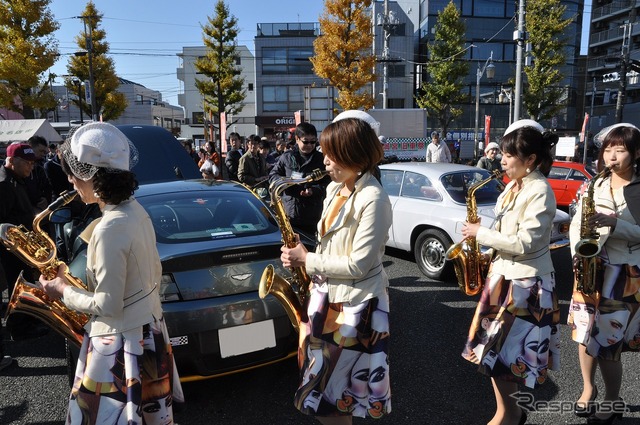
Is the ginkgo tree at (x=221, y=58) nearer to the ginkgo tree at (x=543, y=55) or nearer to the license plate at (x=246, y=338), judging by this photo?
the ginkgo tree at (x=543, y=55)

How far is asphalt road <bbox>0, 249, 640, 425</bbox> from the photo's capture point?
2.79 metres

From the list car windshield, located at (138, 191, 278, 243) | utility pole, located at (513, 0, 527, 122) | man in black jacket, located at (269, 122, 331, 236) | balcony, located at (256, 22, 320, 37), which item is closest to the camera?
car windshield, located at (138, 191, 278, 243)

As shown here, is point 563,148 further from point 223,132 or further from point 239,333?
point 239,333

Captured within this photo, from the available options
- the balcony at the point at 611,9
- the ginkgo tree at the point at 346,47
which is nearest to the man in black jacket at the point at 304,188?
the ginkgo tree at the point at 346,47

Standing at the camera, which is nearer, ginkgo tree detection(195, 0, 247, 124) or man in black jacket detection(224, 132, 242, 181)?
man in black jacket detection(224, 132, 242, 181)

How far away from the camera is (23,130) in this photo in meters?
19.7

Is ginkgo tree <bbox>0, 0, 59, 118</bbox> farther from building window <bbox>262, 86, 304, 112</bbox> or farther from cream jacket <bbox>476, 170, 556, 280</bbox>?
cream jacket <bbox>476, 170, 556, 280</bbox>

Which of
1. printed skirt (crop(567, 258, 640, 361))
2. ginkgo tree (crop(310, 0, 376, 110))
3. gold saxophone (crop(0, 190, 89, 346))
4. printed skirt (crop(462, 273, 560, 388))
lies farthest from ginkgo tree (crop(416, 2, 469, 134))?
gold saxophone (crop(0, 190, 89, 346))

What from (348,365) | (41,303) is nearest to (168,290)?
(41,303)

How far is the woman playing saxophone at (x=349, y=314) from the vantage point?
189 cm

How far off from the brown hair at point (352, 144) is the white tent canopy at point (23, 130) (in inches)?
833

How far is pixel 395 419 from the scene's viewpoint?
2.77 metres

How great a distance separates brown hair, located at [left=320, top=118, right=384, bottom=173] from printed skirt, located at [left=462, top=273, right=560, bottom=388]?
1.09 m

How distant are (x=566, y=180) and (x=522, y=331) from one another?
9510mm
